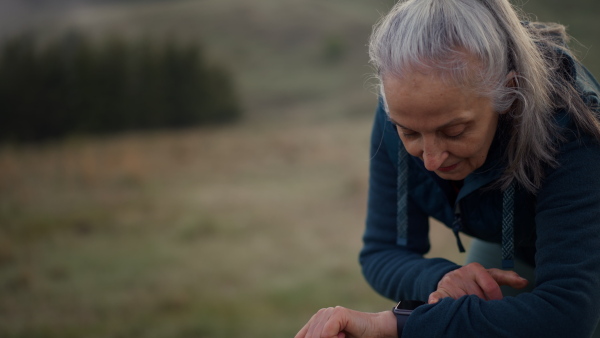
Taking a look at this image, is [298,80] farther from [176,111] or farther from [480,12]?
[480,12]

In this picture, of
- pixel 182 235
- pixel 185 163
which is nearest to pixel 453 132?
pixel 182 235

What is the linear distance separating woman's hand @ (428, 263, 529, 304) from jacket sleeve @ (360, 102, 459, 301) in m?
0.21

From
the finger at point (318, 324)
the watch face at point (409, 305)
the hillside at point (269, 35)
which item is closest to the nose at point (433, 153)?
the watch face at point (409, 305)

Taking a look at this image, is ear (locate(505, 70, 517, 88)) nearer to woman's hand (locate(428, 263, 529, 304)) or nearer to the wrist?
woman's hand (locate(428, 263, 529, 304))

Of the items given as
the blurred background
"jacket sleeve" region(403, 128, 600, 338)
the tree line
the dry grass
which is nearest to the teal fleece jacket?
"jacket sleeve" region(403, 128, 600, 338)

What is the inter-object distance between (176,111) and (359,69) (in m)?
6.51

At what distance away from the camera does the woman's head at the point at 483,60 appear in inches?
71.2

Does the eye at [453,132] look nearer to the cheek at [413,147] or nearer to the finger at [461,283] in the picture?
the cheek at [413,147]

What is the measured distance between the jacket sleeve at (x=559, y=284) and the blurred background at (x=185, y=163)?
0.80 m

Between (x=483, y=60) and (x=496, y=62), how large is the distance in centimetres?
5

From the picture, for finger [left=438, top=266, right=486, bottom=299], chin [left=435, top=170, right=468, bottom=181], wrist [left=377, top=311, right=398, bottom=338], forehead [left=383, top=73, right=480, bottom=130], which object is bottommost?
wrist [left=377, top=311, right=398, bottom=338]

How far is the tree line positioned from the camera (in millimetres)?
15000

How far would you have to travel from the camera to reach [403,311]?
204 cm

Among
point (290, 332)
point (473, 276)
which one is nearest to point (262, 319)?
point (290, 332)
